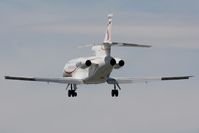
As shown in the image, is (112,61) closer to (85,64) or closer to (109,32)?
(85,64)

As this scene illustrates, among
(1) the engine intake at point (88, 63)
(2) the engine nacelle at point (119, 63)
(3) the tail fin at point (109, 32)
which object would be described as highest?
(3) the tail fin at point (109, 32)

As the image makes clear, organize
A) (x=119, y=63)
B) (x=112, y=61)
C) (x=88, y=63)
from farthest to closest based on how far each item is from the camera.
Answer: (x=88, y=63)
(x=112, y=61)
(x=119, y=63)

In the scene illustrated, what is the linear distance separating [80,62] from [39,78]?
670 centimetres

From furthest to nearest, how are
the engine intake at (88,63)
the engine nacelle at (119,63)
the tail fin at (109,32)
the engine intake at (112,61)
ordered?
the tail fin at (109,32) → the engine intake at (88,63) → the engine intake at (112,61) → the engine nacelle at (119,63)

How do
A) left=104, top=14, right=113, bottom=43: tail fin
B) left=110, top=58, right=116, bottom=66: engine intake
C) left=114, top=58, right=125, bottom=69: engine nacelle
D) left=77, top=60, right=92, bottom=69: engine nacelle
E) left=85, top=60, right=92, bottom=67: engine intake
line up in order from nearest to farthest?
left=114, top=58, right=125, bottom=69: engine nacelle < left=110, top=58, right=116, bottom=66: engine intake < left=85, top=60, right=92, bottom=67: engine intake < left=77, top=60, right=92, bottom=69: engine nacelle < left=104, top=14, right=113, bottom=43: tail fin

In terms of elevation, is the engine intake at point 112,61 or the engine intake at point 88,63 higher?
the engine intake at point 88,63

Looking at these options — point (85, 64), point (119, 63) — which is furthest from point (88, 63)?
point (119, 63)

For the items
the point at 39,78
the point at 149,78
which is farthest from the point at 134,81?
the point at 39,78

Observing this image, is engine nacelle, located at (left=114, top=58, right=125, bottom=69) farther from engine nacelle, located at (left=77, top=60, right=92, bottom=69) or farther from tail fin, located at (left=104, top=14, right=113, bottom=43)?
tail fin, located at (left=104, top=14, right=113, bottom=43)

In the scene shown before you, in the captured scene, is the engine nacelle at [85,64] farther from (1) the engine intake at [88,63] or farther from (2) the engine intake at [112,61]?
(2) the engine intake at [112,61]

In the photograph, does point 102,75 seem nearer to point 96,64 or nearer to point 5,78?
point 96,64

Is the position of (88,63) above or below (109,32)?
below

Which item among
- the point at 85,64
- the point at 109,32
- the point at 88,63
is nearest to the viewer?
the point at 88,63

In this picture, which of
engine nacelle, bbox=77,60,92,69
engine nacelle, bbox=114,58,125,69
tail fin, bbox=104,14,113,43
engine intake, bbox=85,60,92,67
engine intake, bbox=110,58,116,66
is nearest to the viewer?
engine nacelle, bbox=114,58,125,69
